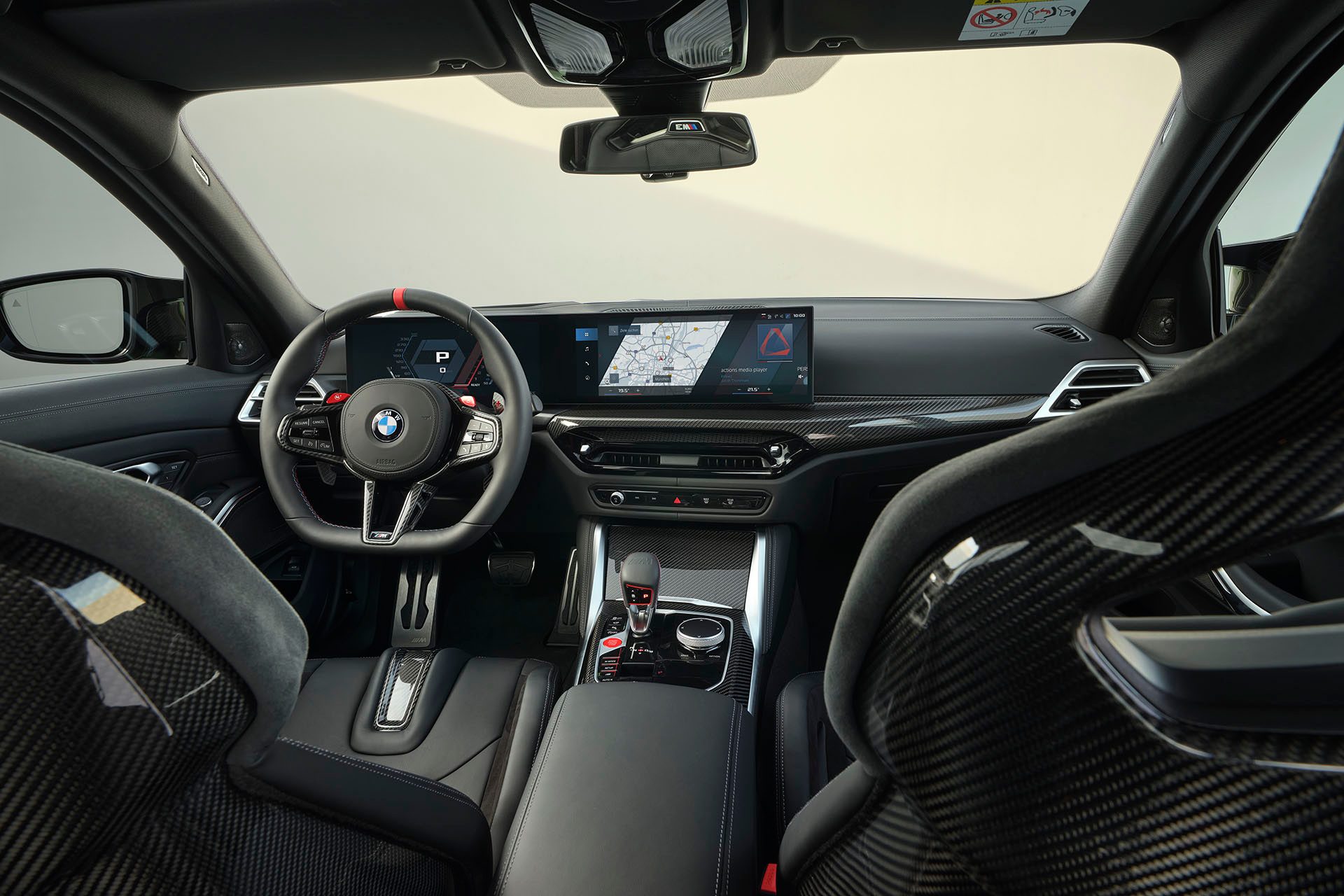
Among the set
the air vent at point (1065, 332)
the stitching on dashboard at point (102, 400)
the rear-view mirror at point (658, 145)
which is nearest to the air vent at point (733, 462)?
the rear-view mirror at point (658, 145)

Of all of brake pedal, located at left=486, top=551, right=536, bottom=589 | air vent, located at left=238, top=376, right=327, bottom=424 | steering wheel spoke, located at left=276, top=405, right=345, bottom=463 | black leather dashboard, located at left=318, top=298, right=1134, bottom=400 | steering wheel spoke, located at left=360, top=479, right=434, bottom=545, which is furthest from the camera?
brake pedal, located at left=486, top=551, right=536, bottom=589

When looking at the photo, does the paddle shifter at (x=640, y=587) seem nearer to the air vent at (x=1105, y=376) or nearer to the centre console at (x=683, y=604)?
the centre console at (x=683, y=604)

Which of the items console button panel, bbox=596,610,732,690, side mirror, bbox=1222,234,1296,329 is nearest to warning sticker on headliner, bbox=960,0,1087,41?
side mirror, bbox=1222,234,1296,329

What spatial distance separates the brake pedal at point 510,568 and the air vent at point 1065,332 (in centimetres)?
188

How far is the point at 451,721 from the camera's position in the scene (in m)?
1.58

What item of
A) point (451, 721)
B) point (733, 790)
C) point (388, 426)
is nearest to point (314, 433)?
point (388, 426)

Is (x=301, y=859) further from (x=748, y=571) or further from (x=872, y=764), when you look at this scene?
(x=748, y=571)

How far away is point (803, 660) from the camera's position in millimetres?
2275

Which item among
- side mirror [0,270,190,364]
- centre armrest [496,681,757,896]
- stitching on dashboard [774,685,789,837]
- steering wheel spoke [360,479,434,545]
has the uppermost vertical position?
side mirror [0,270,190,364]

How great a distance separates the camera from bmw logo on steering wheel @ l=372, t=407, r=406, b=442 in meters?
1.75

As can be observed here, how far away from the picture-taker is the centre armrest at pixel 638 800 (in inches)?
36.5

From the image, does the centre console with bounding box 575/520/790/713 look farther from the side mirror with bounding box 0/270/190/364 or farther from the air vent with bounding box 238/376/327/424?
the side mirror with bounding box 0/270/190/364

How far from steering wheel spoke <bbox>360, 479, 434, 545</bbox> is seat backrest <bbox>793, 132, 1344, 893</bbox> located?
139cm

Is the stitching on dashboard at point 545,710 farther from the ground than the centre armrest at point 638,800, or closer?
closer
